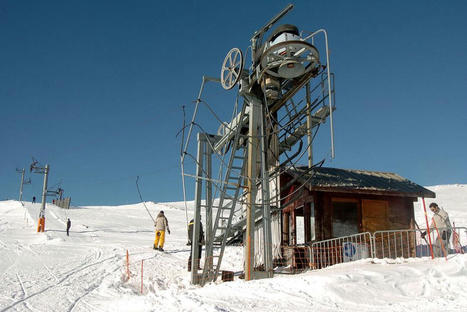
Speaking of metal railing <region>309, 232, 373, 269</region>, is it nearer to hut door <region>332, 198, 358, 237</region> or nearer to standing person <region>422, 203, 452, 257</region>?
hut door <region>332, 198, 358, 237</region>

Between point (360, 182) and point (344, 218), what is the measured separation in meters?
1.57

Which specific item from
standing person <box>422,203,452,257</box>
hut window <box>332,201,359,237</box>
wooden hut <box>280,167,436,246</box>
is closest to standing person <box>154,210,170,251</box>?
wooden hut <box>280,167,436,246</box>

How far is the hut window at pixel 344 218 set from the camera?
15.3 meters

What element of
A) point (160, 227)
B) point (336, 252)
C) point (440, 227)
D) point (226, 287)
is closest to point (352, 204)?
point (336, 252)

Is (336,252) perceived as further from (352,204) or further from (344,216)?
(352,204)

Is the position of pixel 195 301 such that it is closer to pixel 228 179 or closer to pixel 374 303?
pixel 374 303

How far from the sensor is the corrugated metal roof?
1486cm

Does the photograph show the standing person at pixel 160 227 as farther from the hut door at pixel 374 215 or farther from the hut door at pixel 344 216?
the hut door at pixel 374 215

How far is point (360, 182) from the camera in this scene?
16.0m

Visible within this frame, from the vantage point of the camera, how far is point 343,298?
7.71 meters

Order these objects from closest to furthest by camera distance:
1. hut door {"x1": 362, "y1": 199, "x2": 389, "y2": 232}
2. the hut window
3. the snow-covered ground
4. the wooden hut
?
the snow-covered ground
the wooden hut
the hut window
hut door {"x1": 362, "y1": 199, "x2": 389, "y2": 232}

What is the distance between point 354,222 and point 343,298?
324 inches

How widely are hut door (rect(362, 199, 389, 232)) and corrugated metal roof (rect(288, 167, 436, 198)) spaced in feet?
2.32

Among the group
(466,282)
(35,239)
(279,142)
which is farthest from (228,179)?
(35,239)
